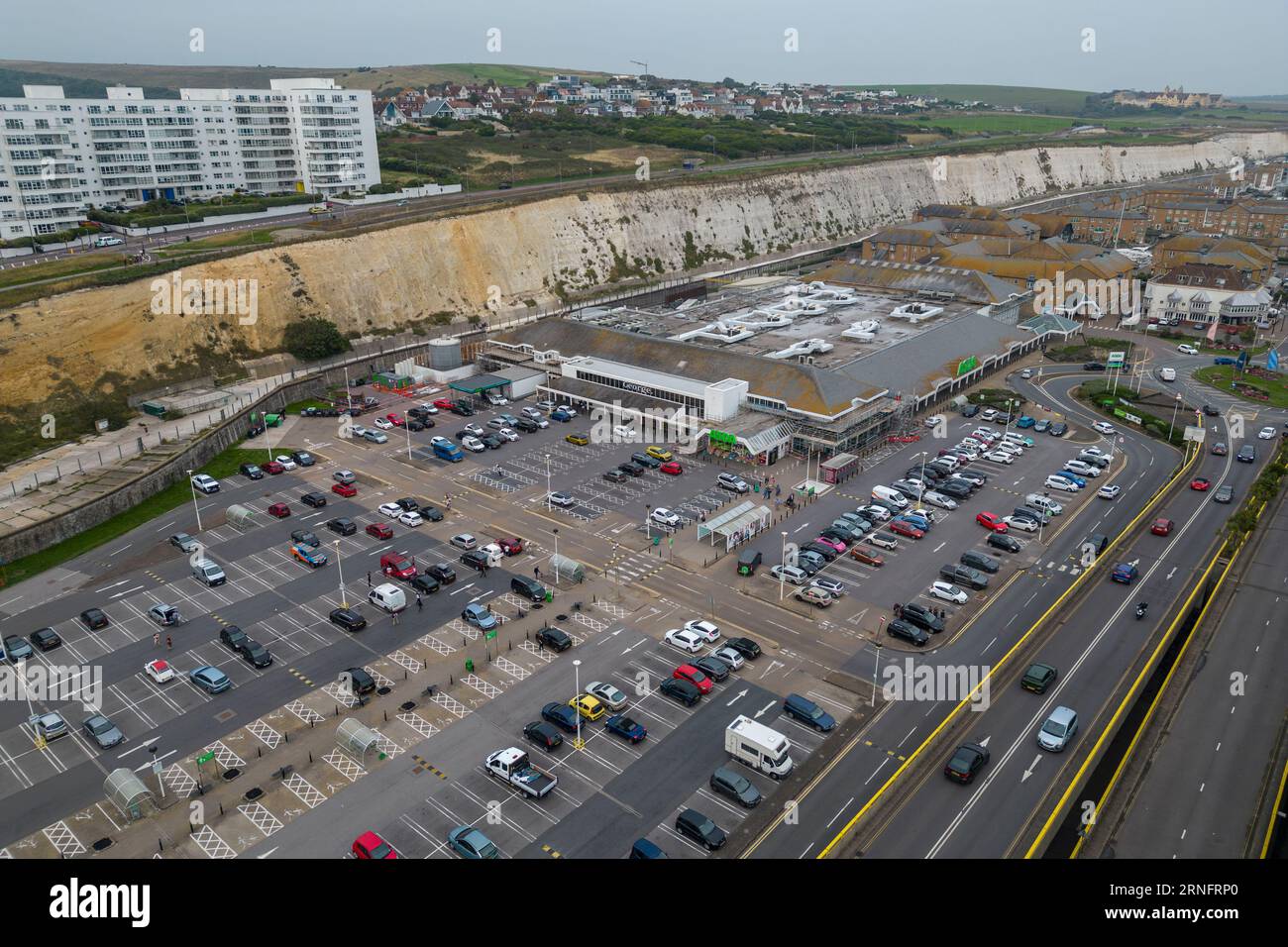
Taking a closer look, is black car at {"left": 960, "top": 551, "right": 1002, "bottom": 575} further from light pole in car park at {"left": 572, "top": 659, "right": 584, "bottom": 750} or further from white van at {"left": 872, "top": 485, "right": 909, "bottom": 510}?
light pole in car park at {"left": 572, "top": 659, "right": 584, "bottom": 750}

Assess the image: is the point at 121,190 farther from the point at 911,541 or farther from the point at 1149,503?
the point at 1149,503

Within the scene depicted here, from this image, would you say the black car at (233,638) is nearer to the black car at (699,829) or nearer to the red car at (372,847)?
the red car at (372,847)

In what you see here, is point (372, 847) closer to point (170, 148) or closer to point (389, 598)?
point (389, 598)

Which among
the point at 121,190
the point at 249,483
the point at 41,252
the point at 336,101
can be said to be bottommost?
the point at 249,483

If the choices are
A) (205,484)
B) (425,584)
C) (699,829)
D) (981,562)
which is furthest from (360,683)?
(981,562)
